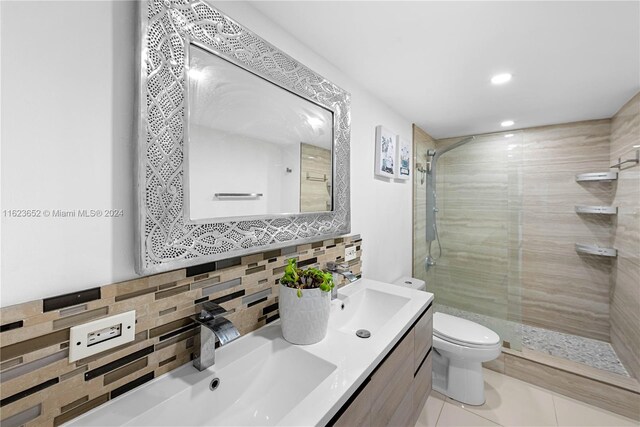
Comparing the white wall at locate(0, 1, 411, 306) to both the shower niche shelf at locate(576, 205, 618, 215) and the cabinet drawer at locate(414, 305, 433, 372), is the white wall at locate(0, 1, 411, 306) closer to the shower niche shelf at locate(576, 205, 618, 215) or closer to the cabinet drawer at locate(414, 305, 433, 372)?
the cabinet drawer at locate(414, 305, 433, 372)

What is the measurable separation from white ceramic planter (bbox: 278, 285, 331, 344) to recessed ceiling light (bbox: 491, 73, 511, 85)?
172cm

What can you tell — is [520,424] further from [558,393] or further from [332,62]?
[332,62]

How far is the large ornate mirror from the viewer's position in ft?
2.57

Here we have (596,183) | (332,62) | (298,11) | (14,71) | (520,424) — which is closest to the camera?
(14,71)

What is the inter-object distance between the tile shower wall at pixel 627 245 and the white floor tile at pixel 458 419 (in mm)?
1179

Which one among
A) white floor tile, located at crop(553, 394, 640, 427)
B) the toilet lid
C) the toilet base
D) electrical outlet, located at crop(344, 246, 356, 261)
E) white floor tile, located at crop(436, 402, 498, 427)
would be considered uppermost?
electrical outlet, located at crop(344, 246, 356, 261)

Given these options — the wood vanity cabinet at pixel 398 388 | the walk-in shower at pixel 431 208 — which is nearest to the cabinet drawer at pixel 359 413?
the wood vanity cabinet at pixel 398 388

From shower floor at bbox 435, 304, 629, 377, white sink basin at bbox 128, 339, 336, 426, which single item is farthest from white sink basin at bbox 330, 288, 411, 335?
shower floor at bbox 435, 304, 629, 377

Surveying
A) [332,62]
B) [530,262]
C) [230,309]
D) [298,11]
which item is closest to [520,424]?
[530,262]

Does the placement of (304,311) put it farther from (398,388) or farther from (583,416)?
(583,416)

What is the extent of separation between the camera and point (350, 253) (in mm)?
1718

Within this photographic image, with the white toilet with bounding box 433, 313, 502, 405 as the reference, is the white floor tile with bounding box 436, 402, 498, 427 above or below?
Answer: below

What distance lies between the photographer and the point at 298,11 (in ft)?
3.77

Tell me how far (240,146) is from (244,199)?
0.20m
